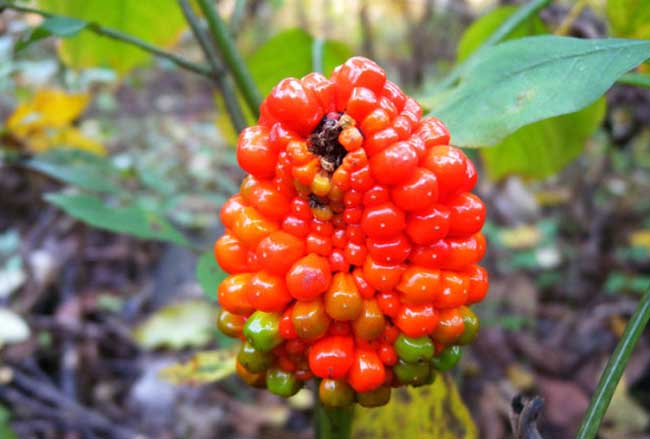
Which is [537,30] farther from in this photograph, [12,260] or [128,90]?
[128,90]

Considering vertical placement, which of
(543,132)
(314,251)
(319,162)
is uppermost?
(319,162)

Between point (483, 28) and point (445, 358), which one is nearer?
point (445, 358)

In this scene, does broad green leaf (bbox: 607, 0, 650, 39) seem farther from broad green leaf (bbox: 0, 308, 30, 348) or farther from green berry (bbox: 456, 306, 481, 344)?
broad green leaf (bbox: 0, 308, 30, 348)

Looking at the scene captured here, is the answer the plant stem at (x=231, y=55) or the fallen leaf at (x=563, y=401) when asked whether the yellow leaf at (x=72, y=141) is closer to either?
the plant stem at (x=231, y=55)

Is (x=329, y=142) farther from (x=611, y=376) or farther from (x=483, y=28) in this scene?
(x=483, y=28)

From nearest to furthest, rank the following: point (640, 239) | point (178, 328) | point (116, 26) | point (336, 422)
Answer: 1. point (336, 422)
2. point (116, 26)
3. point (178, 328)
4. point (640, 239)

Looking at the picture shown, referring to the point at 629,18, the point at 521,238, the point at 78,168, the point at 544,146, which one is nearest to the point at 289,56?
the point at 78,168

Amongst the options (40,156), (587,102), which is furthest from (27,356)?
(587,102)

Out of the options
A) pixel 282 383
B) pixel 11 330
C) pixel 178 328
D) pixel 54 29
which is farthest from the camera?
pixel 178 328
